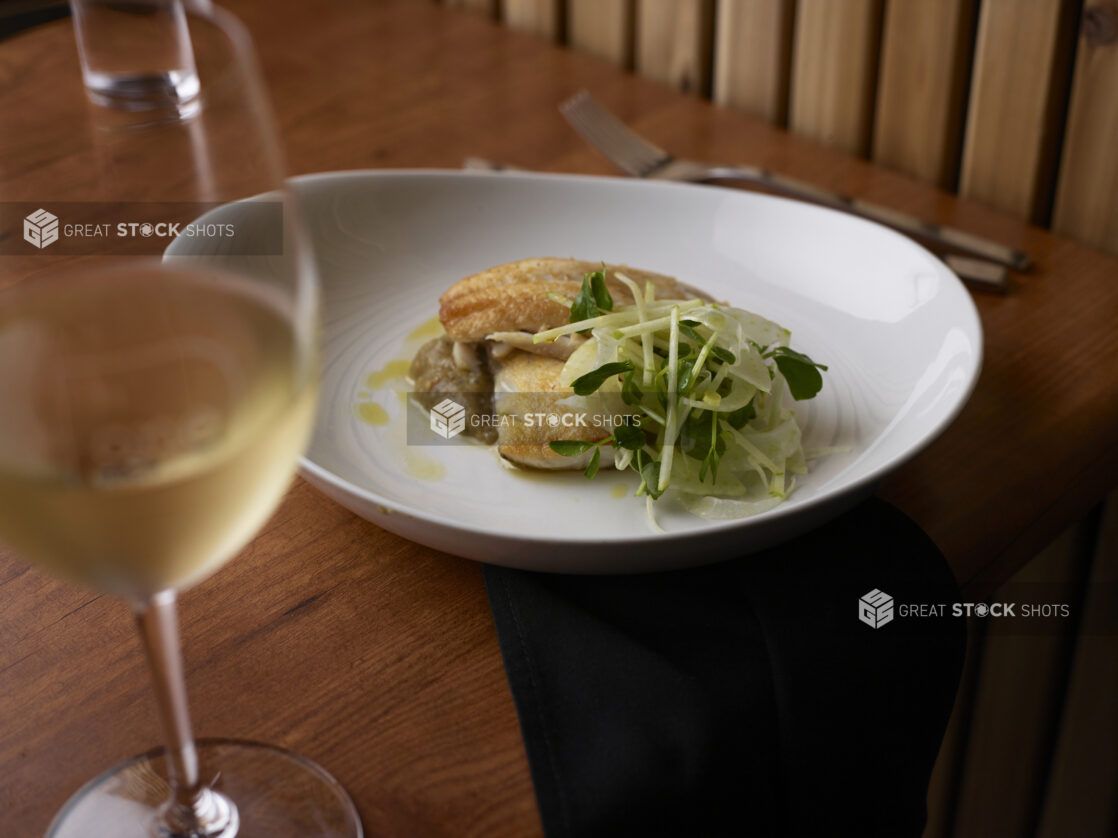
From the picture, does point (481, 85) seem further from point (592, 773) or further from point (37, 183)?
point (592, 773)

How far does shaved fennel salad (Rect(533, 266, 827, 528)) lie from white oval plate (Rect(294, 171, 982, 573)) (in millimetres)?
30

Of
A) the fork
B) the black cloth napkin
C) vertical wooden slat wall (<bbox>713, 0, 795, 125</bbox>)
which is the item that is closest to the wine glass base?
the black cloth napkin

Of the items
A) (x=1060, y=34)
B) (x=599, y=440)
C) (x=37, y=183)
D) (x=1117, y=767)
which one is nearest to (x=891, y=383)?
(x=599, y=440)

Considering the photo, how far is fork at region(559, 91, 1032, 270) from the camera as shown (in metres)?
1.37

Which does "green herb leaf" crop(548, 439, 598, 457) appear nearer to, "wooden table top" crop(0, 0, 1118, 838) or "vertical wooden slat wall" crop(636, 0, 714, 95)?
"wooden table top" crop(0, 0, 1118, 838)

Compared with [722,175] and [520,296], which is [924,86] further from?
[520,296]

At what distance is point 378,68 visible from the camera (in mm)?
1886

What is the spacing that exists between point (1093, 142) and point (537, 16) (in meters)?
1.08

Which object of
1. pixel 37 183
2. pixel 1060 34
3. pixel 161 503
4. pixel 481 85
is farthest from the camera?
pixel 481 85

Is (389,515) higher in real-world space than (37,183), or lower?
lower

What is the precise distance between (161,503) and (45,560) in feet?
0.29

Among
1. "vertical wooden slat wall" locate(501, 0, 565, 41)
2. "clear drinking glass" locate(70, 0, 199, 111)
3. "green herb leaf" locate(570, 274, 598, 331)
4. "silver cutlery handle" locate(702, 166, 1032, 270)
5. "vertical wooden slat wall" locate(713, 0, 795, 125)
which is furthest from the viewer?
"vertical wooden slat wall" locate(501, 0, 565, 41)

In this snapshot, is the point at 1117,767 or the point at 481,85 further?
the point at 481,85

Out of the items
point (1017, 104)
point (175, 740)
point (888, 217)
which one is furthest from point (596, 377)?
point (1017, 104)
